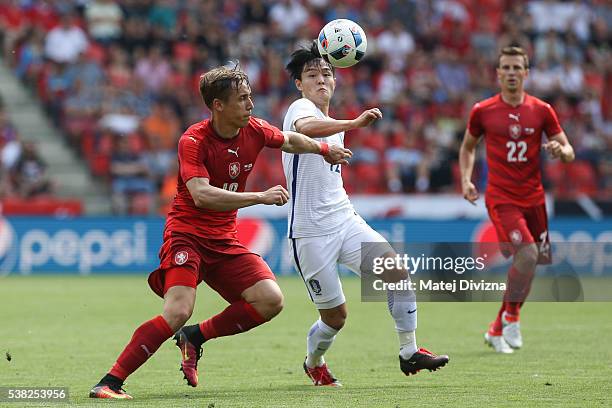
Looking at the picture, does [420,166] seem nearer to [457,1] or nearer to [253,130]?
[457,1]

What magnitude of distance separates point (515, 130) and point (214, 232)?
4.14 meters

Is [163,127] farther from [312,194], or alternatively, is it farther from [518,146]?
[312,194]

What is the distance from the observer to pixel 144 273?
20.8 metres

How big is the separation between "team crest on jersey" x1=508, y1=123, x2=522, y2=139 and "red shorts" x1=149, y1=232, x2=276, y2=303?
378 centimetres

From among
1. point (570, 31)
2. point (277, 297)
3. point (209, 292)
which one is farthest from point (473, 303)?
point (570, 31)

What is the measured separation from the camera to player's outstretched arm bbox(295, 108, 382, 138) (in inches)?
328

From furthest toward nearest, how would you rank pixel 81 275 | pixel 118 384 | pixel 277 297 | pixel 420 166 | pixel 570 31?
1. pixel 570 31
2. pixel 420 166
3. pixel 81 275
4. pixel 277 297
5. pixel 118 384

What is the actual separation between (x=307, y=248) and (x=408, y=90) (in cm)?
1637

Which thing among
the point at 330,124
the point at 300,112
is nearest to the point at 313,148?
the point at 330,124

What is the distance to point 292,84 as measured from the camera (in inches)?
975

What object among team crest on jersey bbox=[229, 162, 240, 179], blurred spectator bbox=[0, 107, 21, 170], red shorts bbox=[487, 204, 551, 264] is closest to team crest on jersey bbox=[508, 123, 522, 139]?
red shorts bbox=[487, 204, 551, 264]
